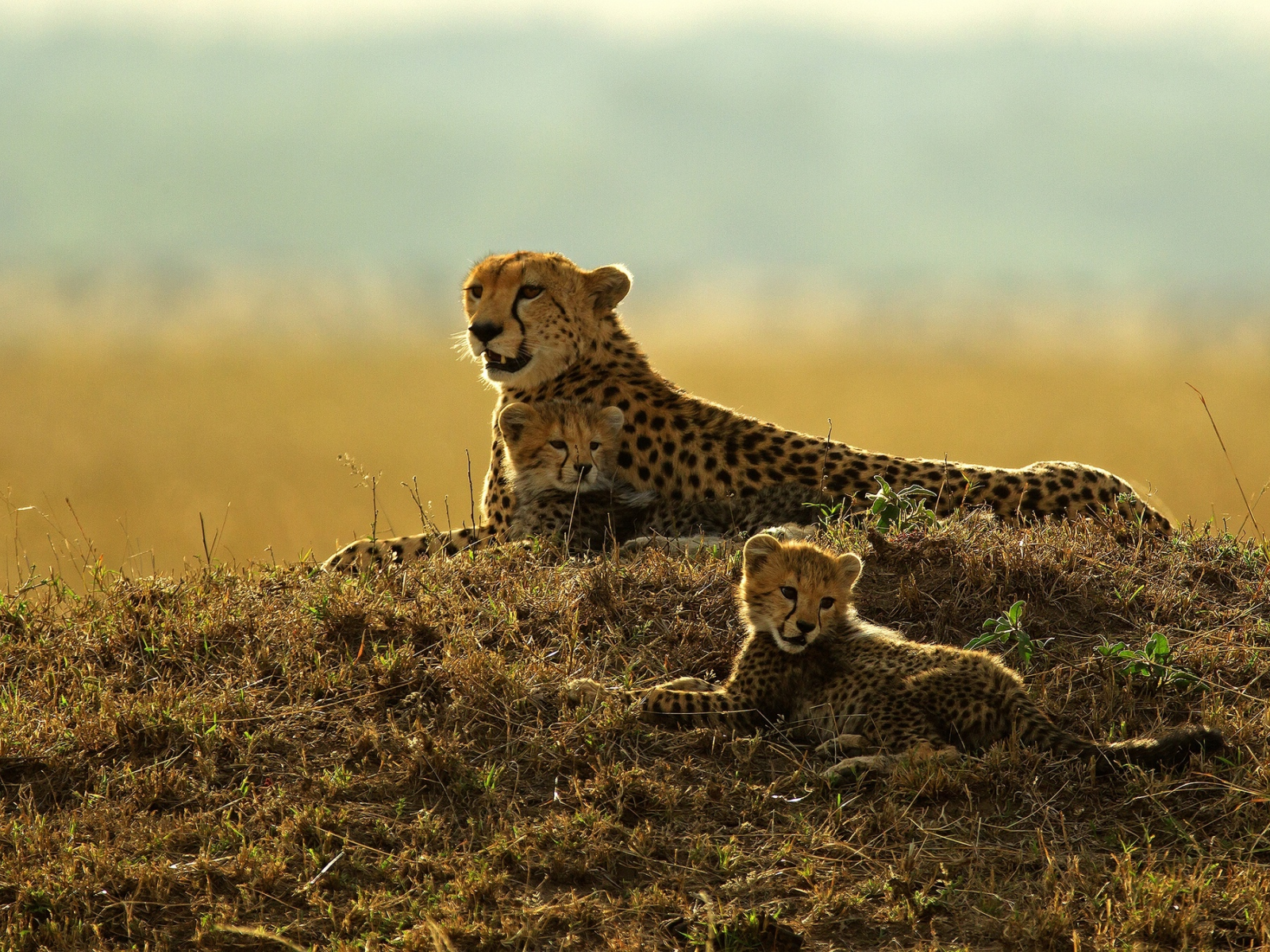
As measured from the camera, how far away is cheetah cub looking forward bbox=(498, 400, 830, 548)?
20.0 feet

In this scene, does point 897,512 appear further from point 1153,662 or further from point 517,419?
point 517,419

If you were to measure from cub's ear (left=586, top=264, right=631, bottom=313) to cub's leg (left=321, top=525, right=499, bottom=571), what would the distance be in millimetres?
1234

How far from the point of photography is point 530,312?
22.1 ft

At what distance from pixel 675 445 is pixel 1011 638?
217 cm

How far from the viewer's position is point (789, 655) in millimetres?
4215

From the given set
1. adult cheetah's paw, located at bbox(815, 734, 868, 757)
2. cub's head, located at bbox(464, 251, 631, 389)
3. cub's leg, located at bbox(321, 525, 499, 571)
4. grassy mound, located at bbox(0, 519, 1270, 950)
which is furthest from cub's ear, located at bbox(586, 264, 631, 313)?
adult cheetah's paw, located at bbox(815, 734, 868, 757)

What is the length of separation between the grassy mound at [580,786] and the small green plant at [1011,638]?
0.03m

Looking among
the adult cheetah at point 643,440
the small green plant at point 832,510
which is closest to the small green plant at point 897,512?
the small green plant at point 832,510

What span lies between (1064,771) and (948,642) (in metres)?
0.89

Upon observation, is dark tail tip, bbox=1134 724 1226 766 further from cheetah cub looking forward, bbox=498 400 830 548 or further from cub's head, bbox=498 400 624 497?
cub's head, bbox=498 400 624 497

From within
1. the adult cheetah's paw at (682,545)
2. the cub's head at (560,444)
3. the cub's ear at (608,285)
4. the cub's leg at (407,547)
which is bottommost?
the cub's leg at (407,547)

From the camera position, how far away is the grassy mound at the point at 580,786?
3.37m

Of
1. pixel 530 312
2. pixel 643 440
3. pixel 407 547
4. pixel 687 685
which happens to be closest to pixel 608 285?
pixel 530 312

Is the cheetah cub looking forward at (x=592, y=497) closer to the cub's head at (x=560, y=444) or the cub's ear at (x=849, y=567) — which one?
the cub's head at (x=560, y=444)
